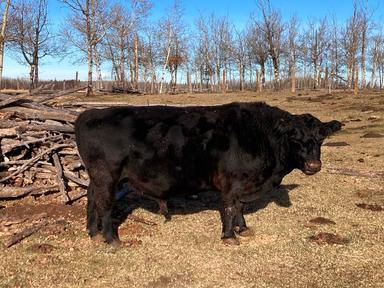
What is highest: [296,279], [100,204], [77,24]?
[77,24]

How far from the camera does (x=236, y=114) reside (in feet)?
19.7

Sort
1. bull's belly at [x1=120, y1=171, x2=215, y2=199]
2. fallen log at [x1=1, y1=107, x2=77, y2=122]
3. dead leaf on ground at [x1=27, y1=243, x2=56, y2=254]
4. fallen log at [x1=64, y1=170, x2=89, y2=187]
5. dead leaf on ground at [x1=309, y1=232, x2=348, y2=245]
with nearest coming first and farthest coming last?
dead leaf on ground at [x1=27, y1=243, x2=56, y2=254], bull's belly at [x1=120, y1=171, x2=215, y2=199], dead leaf on ground at [x1=309, y1=232, x2=348, y2=245], fallen log at [x1=64, y1=170, x2=89, y2=187], fallen log at [x1=1, y1=107, x2=77, y2=122]

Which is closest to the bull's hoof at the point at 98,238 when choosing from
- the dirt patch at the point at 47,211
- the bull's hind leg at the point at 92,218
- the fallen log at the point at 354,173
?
the bull's hind leg at the point at 92,218

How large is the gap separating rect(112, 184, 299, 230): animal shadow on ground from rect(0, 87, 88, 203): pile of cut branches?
29.6 inches

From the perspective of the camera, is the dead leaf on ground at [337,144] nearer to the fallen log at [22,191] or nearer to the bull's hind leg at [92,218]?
the fallen log at [22,191]

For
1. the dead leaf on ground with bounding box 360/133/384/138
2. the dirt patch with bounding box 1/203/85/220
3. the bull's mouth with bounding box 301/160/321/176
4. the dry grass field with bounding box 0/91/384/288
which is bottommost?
the dry grass field with bounding box 0/91/384/288

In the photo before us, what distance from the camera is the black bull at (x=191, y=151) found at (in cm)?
570

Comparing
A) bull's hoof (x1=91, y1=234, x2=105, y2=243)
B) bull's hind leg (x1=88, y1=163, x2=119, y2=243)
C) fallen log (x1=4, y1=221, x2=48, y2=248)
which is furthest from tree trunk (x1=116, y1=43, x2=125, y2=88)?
bull's hoof (x1=91, y1=234, x2=105, y2=243)

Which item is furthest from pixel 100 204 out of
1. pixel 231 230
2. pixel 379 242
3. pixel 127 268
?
pixel 379 242

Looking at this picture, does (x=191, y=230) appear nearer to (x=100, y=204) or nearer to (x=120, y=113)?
(x=100, y=204)

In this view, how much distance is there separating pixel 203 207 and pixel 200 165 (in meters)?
1.89

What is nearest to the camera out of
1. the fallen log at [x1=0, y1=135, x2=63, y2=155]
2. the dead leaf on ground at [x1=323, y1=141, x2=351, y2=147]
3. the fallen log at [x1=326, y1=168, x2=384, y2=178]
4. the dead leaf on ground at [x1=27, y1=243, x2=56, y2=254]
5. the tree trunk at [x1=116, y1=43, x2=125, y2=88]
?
the dead leaf on ground at [x1=27, y1=243, x2=56, y2=254]

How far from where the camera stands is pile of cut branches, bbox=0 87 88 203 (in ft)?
25.0

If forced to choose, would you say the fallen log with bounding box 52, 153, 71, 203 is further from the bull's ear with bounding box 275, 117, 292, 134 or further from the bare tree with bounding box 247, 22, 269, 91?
the bare tree with bounding box 247, 22, 269, 91
